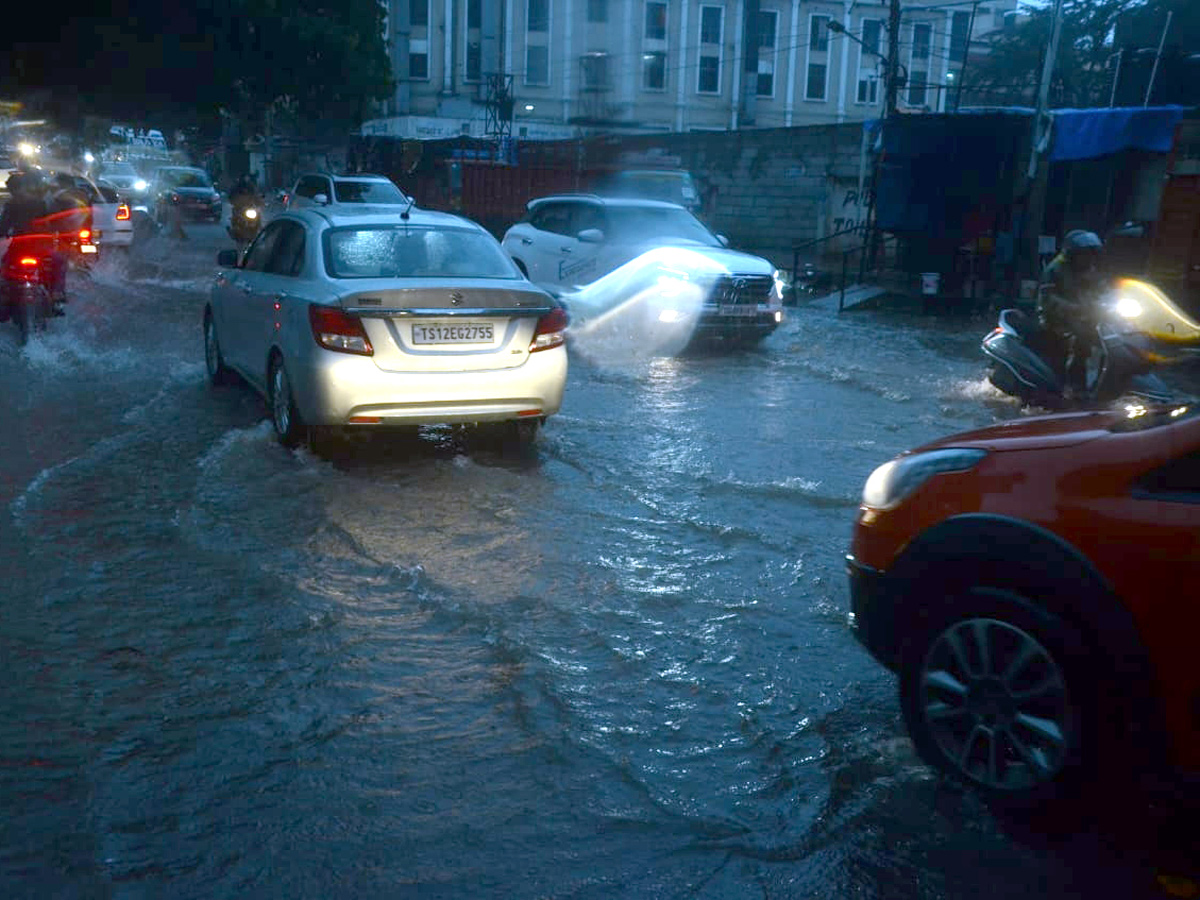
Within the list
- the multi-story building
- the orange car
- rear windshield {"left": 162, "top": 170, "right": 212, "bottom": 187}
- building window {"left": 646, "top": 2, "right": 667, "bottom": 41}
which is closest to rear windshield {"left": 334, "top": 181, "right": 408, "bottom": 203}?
rear windshield {"left": 162, "top": 170, "right": 212, "bottom": 187}

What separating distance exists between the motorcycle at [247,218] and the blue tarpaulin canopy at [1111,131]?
1828 centimetres

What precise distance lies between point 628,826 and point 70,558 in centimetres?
369

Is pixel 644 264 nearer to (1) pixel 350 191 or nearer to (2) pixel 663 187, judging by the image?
(1) pixel 350 191

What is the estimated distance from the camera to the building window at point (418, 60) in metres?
58.2

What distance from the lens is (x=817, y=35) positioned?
62.4m

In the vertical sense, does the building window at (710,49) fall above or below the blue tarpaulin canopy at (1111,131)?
above

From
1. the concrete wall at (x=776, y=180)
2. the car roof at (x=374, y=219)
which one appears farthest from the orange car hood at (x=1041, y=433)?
the concrete wall at (x=776, y=180)

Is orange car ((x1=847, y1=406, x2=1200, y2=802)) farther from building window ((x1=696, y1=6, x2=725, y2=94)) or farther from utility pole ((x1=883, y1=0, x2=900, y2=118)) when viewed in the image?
building window ((x1=696, y1=6, x2=725, y2=94))

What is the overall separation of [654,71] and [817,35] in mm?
8818

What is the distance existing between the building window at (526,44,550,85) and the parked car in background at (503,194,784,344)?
4468cm

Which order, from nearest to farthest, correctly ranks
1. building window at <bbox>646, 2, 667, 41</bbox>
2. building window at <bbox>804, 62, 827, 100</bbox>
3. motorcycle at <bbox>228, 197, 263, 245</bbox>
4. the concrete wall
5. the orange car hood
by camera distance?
the orange car hood → the concrete wall → motorcycle at <bbox>228, 197, 263, 245</bbox> → building window at <bbox>646, 2, 667, 41</bbox> → building window at <bbox>804, 62, 827, 100</bbox>

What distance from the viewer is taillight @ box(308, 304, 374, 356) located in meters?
7.55

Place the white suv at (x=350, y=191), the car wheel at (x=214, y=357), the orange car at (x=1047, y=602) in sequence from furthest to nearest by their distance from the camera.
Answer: the white suv at (x=350, y=191) < the car wheel at (x=214, y=357) < the orange car at (x=1047, y=602)

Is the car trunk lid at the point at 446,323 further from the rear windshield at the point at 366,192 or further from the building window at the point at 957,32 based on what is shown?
the building window at the point at 957,32
